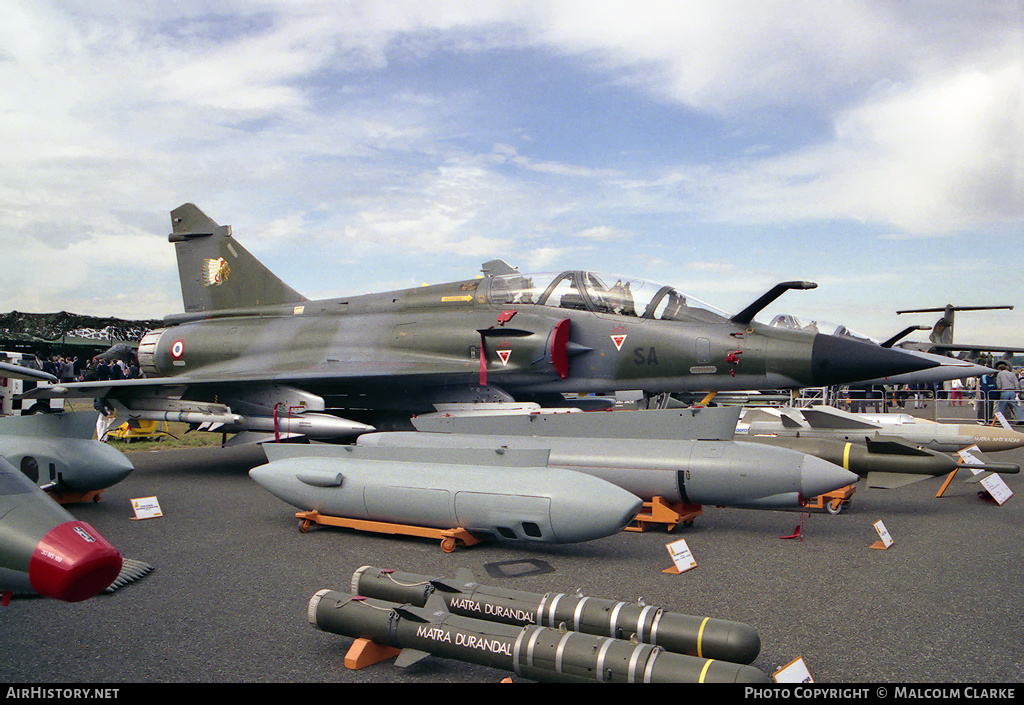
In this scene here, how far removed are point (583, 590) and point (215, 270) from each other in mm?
9637

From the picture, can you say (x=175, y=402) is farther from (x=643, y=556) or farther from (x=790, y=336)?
(x=790, y=336)

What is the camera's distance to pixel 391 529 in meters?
5.86

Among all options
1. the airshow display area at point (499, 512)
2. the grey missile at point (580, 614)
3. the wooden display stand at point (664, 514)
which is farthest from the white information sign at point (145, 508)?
the wooden display stand at point (664, 514)

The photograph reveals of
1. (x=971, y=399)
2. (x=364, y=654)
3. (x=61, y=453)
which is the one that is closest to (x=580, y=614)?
(x=364, y=654)

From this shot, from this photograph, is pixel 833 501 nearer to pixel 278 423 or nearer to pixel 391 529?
pixel 391 529

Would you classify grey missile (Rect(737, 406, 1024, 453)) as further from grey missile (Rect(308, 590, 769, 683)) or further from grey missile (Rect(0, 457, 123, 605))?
grey missile (Rect(0, 457, 123, 605))

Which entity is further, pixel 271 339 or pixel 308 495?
pixel 271 339

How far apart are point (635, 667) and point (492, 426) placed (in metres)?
4.53

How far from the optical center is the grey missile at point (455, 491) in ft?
16.1

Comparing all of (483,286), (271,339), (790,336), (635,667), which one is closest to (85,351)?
(271,339)

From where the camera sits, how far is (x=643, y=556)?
537cm

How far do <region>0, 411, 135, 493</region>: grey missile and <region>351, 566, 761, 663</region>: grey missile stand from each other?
4.29 meters

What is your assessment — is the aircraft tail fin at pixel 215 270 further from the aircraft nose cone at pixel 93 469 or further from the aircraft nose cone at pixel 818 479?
the aircraft nose cone at pixel 818 479

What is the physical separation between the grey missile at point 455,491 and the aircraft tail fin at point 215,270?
18.0 feet
